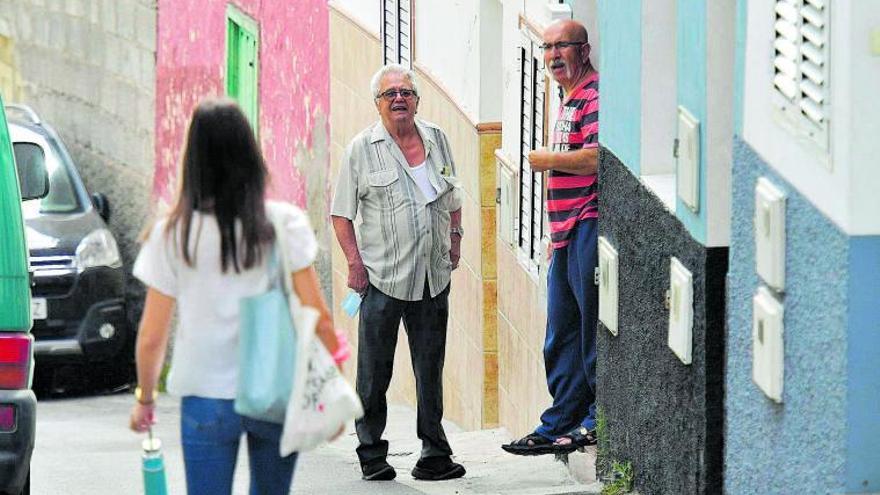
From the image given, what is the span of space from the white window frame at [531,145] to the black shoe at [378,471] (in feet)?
5.08

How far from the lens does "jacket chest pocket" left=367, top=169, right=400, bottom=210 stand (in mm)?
8961

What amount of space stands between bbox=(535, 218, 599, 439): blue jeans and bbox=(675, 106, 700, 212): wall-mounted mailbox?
1723 mm

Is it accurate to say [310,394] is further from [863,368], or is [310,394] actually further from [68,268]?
[68,268]

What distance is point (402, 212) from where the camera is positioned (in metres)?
9.01

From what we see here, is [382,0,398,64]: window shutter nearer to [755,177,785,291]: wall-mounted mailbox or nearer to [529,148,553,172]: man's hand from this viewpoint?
[529,148,553,172]: man's hand

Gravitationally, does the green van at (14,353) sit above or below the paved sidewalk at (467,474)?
above

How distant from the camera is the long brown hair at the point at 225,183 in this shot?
5.67 m

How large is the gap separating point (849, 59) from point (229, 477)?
6.39 ft

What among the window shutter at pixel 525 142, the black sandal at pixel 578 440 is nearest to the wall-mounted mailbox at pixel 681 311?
the black sandal at pixel 578 440

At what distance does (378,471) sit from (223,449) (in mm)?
3523

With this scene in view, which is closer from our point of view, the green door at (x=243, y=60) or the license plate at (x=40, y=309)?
the license plate at (x=40, y=309)

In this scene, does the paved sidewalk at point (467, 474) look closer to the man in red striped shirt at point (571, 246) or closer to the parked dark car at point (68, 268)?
the man in red striped shirt at point (571, 246)

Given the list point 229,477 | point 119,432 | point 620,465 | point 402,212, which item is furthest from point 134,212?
point 229,477

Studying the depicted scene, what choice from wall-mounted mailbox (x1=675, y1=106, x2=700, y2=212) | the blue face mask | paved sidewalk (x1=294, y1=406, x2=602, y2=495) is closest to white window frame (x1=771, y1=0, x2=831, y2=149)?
wall-mounted mailbox (x1=675, y1=106, x2=700, y2=212)
